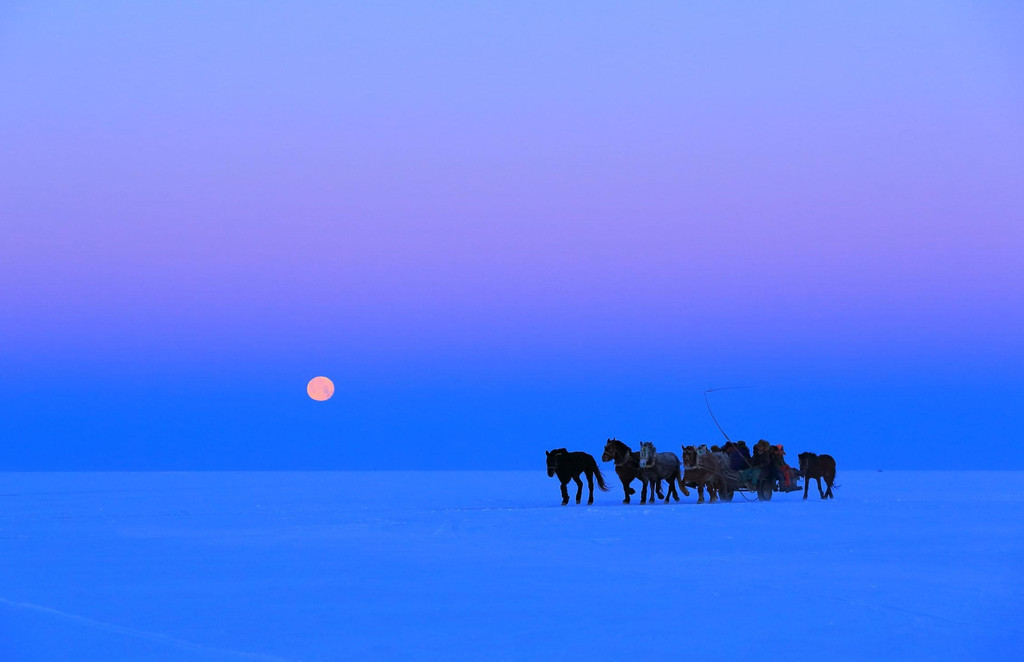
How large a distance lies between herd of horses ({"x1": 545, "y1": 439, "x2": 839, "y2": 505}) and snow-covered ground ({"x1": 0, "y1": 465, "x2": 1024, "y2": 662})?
531cm

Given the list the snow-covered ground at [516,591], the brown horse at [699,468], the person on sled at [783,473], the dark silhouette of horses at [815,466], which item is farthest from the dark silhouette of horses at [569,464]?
the dark silhouette of horses at [815,466]

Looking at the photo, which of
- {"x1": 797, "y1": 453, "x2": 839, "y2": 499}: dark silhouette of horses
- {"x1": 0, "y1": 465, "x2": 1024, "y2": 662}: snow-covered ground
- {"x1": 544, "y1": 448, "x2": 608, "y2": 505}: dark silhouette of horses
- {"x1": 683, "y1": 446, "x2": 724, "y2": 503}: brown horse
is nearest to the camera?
{"x1": 0, "y1": 465, "x2": 1024, "y2": 662}: snow-covered ground

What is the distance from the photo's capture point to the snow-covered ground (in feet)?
25.0

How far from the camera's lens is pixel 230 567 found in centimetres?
1236

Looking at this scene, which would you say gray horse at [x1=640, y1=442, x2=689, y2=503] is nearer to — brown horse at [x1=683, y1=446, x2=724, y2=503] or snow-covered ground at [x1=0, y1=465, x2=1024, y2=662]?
brown horse at [x1=683, y1=446, x2=724, y2=503]

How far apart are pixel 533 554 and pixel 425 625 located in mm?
5191

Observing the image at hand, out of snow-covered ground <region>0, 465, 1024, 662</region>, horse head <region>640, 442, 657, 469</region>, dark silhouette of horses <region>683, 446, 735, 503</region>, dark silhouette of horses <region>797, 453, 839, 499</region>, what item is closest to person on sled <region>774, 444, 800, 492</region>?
dark silhouette of horses <region>683, 446, 735, 503</region>

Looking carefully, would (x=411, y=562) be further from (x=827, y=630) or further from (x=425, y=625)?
(x=827, y=630)

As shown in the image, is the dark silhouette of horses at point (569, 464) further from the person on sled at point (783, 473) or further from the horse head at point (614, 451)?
the person on sled at point (783, 473)

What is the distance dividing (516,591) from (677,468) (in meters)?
15.8

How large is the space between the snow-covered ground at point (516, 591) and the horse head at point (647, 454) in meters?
5.42

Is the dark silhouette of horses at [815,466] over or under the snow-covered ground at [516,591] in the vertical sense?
over

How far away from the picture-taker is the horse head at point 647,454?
80.0ft

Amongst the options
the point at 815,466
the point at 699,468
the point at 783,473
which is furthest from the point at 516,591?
the point at 815,466
